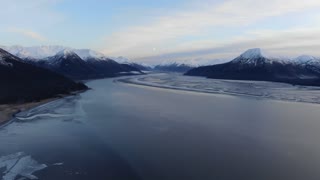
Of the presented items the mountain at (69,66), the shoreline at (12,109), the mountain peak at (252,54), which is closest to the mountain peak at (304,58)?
the mountain peak at (252,54)

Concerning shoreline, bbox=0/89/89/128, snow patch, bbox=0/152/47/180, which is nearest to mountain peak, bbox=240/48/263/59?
shoreline, bbox=0/89/89/128

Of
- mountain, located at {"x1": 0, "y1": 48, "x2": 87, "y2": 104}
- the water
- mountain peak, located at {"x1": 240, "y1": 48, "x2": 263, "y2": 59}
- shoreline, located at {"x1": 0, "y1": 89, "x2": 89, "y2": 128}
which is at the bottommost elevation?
the water

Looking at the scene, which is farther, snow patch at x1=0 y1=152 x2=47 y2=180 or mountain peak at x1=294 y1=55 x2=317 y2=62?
mountain peak at x1=294 y1=55 x2=317 y2=62

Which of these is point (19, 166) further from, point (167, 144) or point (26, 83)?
point (26, 83)

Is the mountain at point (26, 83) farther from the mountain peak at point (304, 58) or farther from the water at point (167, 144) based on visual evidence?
the mountain peak at point (304, 58)

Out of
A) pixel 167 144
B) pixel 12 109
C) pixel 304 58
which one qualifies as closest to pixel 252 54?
pixel 304 58

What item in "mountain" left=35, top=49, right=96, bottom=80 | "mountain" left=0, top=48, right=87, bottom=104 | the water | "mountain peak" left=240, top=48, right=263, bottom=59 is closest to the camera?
the water

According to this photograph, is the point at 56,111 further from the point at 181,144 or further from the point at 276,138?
the point at 276,138

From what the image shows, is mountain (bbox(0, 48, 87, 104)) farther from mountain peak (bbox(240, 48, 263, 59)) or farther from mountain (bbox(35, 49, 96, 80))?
mountain peak (bbox(240, 48, 263, 59))
